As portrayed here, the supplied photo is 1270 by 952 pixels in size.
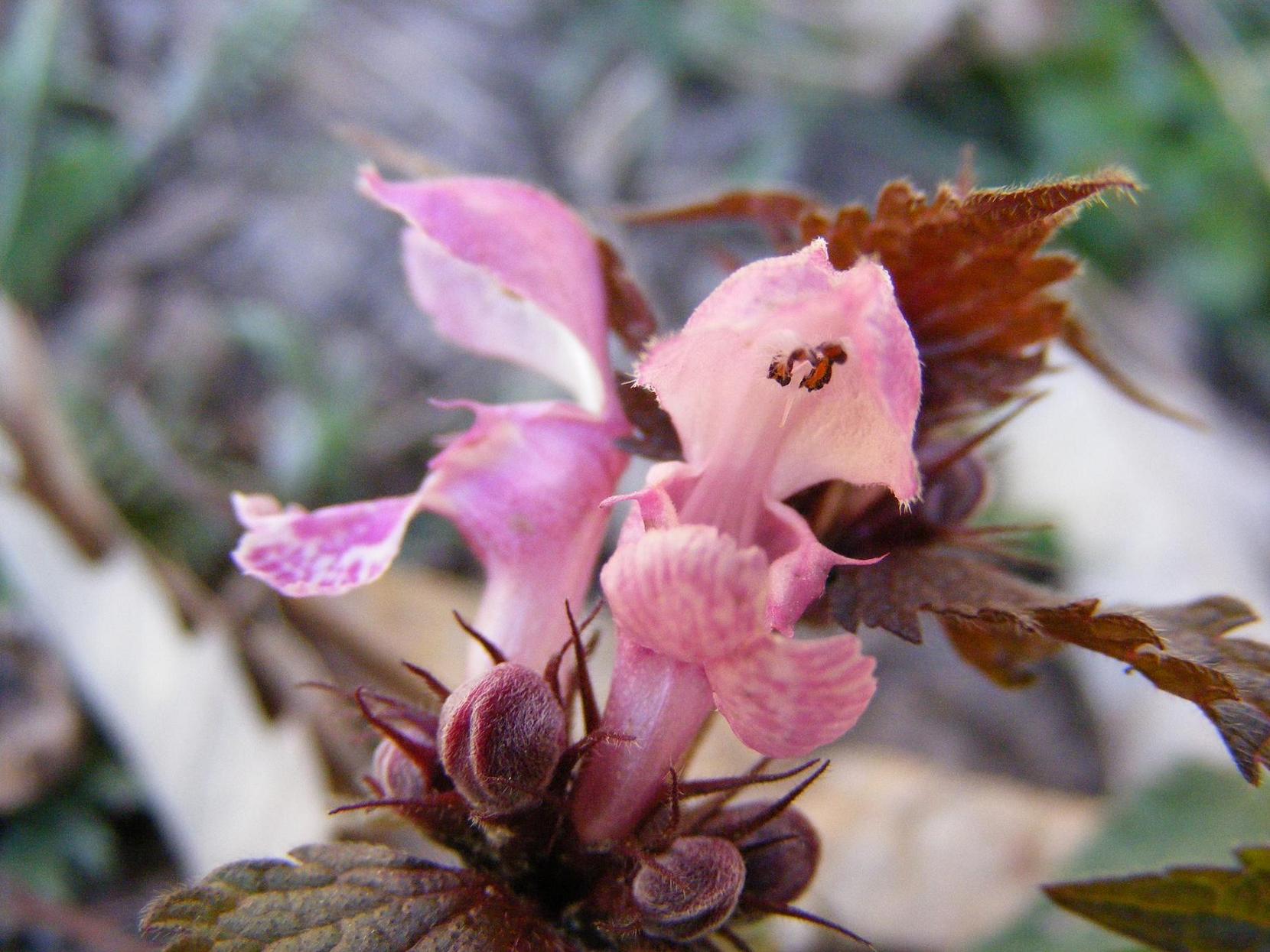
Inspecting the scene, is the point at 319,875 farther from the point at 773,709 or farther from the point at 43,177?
the point at 43,177

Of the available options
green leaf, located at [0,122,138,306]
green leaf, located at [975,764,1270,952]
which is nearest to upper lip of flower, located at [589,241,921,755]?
green leaf, located at [975,764,1270,952]

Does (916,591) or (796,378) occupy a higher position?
(796,378)

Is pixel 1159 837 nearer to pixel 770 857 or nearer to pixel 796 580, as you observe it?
pixel 770 857

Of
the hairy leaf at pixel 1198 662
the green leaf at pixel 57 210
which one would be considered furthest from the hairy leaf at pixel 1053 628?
the green leaf at pixel 57 210

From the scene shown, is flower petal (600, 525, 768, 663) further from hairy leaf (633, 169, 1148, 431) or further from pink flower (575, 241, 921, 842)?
hairy leaf (633, 169, 1148, 431)

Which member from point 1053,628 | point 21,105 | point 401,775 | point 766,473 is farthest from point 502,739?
point 21,105

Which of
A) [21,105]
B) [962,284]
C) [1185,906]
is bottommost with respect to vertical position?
[21,105]

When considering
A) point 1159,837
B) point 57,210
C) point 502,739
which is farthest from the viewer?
point 57,210
